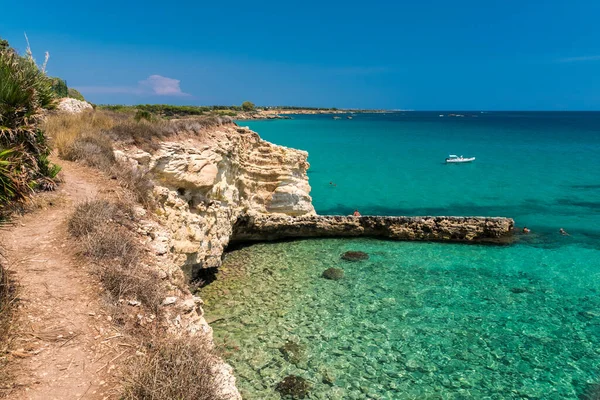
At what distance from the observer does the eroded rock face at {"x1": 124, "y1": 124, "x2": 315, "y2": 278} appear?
11984 millimetres

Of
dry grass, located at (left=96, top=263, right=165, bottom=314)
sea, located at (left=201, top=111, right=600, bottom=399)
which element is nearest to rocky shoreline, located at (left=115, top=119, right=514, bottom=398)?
sea, located at (left=201, top=111, right=600, bottom=399)

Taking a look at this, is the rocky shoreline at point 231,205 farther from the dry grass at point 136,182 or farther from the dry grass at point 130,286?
the dry grass at point 130,286

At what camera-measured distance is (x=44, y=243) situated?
20.5 feet

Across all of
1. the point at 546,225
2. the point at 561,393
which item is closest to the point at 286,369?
the point at 561,393

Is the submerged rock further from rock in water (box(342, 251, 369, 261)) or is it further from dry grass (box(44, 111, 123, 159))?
dry grass (box(44, 111, 123, 159))

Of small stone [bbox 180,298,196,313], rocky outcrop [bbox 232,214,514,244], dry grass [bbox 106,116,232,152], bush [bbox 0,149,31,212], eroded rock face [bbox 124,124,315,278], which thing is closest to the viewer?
small stone [bbox 180,298,196,313]

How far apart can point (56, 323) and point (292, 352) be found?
628 centimetres

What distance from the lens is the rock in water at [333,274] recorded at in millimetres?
14091

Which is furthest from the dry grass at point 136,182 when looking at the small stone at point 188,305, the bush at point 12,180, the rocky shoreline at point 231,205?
the small stone at point 188,305

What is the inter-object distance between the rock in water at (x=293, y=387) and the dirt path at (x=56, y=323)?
4855 millimetres

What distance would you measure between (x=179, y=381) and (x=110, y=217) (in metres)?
4.78

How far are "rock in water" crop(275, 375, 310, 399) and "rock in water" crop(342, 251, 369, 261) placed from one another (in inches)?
322

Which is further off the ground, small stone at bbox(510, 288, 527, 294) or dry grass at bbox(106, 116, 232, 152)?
dry grass at bbox(106, 116, 232, 152)

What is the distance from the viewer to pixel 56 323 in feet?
15.1
